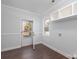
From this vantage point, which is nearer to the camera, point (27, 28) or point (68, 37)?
point (68, 37)

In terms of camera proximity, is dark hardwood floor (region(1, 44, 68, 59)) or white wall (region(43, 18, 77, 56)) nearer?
white wall (region(43, 18, 77, 56))

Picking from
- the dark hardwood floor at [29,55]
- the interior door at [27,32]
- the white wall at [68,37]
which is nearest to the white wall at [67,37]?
the white wall at [68,37]

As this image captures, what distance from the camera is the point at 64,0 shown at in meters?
3.02

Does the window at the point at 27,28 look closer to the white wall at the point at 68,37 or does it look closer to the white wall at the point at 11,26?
the white wall at the point at 11,26

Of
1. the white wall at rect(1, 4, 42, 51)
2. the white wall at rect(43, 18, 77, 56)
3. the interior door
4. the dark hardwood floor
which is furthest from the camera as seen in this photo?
the interior door

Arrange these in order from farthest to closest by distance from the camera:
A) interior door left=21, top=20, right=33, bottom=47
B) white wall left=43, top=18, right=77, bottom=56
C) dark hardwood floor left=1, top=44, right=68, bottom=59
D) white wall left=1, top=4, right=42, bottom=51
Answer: interior door left=21, top=20, right=33, bottom=47 < white wall left=1, top=4, right=42, bottom=51 < dark hardwood floor left=1, top=44, right=68, bottom=59 < white wall left=43, top=18, right=77, bottom=56

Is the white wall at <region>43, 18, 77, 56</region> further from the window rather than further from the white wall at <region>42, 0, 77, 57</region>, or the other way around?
the window

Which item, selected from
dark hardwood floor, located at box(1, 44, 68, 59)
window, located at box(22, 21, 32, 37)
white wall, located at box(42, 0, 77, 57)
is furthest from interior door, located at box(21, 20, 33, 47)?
white wall, located at box(42, 0, 77, 57)

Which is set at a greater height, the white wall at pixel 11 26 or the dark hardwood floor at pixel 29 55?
the white wall at pixel 11 26

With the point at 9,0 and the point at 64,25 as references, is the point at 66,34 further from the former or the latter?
the point at 9,0

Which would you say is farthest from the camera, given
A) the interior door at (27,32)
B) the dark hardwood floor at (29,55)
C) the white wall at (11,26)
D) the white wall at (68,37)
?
the interior door at (27,32)

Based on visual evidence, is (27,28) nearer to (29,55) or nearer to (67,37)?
(29,55)

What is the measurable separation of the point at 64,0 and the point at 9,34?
149 inches

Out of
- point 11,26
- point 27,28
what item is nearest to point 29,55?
point 11,26
